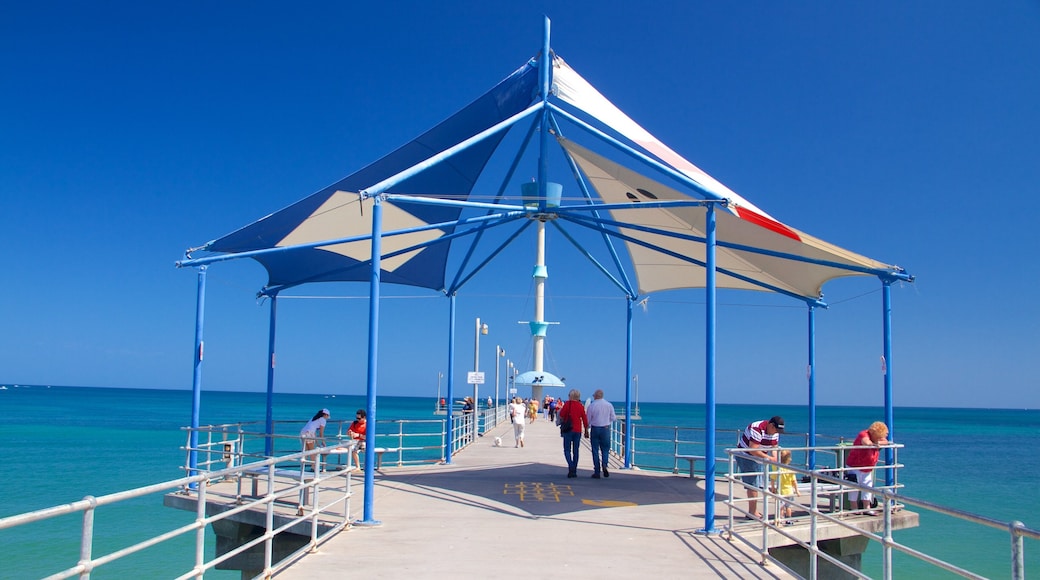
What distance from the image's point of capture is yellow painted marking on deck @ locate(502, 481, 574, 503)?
11.9 meters

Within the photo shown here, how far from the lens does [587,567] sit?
7.45 metres

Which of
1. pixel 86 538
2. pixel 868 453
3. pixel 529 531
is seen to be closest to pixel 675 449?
pixel 868 453

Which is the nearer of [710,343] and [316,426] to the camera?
[710,343]

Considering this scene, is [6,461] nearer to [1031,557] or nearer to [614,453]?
[614,453]

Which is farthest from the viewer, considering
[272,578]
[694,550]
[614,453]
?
[614,453]

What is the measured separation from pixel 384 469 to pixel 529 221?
5.65 metres

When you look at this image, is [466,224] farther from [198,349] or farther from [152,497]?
[152,497]

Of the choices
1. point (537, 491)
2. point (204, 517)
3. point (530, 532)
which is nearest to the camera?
point (204, 517)

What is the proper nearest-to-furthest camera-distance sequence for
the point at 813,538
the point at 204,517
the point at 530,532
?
1. the point at 204,517
2. the point at 813,538
3. the point at 530,532

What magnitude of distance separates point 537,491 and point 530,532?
3473mm

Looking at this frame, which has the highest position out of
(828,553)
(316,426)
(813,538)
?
(316,426)

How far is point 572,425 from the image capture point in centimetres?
1416

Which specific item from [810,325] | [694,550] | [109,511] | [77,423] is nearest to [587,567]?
[694,550]

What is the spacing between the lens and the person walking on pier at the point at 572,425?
555 inches
